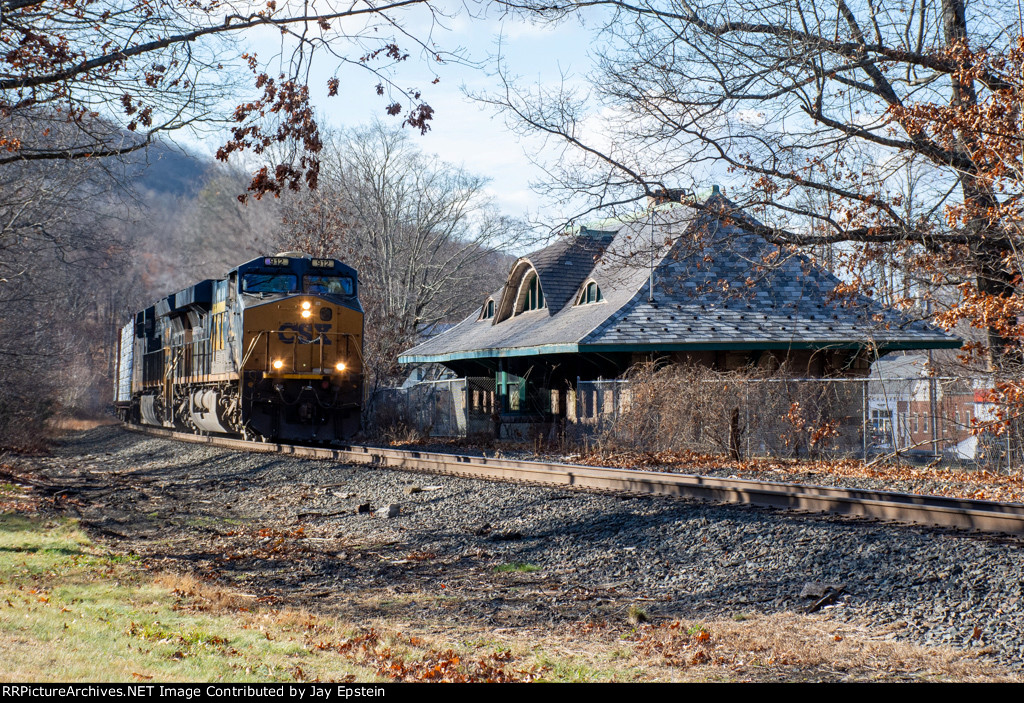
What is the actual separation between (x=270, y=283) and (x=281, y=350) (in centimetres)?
148

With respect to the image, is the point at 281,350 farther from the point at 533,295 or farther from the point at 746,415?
the point at 533,295

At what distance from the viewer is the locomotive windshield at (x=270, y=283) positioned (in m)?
18.4

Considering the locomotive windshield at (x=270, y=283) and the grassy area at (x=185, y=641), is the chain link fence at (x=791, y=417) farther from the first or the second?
the grassy area at (x=185, y=641)

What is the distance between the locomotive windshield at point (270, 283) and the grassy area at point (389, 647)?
12073mm

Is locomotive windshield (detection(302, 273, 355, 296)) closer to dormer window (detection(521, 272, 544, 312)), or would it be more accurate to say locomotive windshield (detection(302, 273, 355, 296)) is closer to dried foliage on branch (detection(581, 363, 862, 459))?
dried foliage on branch (detection(581, 363, 862, 459))

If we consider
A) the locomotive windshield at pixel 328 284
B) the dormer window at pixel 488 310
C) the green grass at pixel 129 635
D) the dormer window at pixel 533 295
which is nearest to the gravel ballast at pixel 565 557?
the green grass at pixel 129 635

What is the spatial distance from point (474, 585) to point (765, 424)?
34.8ft

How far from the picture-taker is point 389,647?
5.29 metres

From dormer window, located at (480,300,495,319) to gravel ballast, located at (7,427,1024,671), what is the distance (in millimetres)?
20153

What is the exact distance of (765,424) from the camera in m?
16.6

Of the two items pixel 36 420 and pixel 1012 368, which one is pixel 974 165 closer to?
pixel 1012 368

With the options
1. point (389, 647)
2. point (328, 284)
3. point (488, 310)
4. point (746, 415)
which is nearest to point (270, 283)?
point (328, 284)

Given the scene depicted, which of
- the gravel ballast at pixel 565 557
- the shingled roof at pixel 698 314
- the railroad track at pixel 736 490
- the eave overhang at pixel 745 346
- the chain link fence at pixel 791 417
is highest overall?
the shingled roof at pixel 698 314

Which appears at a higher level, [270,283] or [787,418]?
[270,283]
